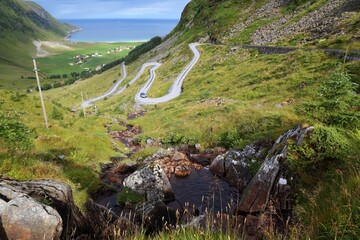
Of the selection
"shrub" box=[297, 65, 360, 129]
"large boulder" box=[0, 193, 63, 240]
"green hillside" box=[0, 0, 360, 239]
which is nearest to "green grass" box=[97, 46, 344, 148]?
"green hillside" box=[0, 0, 360, 239]

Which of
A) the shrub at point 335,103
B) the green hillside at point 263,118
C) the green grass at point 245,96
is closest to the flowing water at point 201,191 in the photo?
the green hillside at point 263,118

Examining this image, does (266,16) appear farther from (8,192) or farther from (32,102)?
(8,192)

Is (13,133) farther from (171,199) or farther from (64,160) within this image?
(171,199)

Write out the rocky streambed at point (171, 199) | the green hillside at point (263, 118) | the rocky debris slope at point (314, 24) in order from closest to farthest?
the rocky streambed at point (171, 199) < the green hillside at point (263, 118) < the rocky debris slope at point (314, 24)

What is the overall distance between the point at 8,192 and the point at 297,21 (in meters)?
84.9

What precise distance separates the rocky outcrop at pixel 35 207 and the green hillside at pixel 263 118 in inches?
68.8

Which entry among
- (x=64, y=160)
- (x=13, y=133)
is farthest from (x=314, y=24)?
(x=13, y=133)

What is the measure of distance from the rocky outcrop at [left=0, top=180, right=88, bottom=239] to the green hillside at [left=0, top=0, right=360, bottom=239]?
1746mm

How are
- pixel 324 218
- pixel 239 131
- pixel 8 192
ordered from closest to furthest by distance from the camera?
pixel 324 218 → pixel 8 192 → pixel 239 131

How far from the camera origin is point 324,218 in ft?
14.4

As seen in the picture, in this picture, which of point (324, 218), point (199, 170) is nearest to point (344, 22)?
point (199, 170)

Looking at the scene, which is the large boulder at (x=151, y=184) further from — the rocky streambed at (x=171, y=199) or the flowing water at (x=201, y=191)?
the flowing water at (x=201, y=191)

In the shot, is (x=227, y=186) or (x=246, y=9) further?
(x=246, y=9)

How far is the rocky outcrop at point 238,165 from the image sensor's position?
14.0 metres
